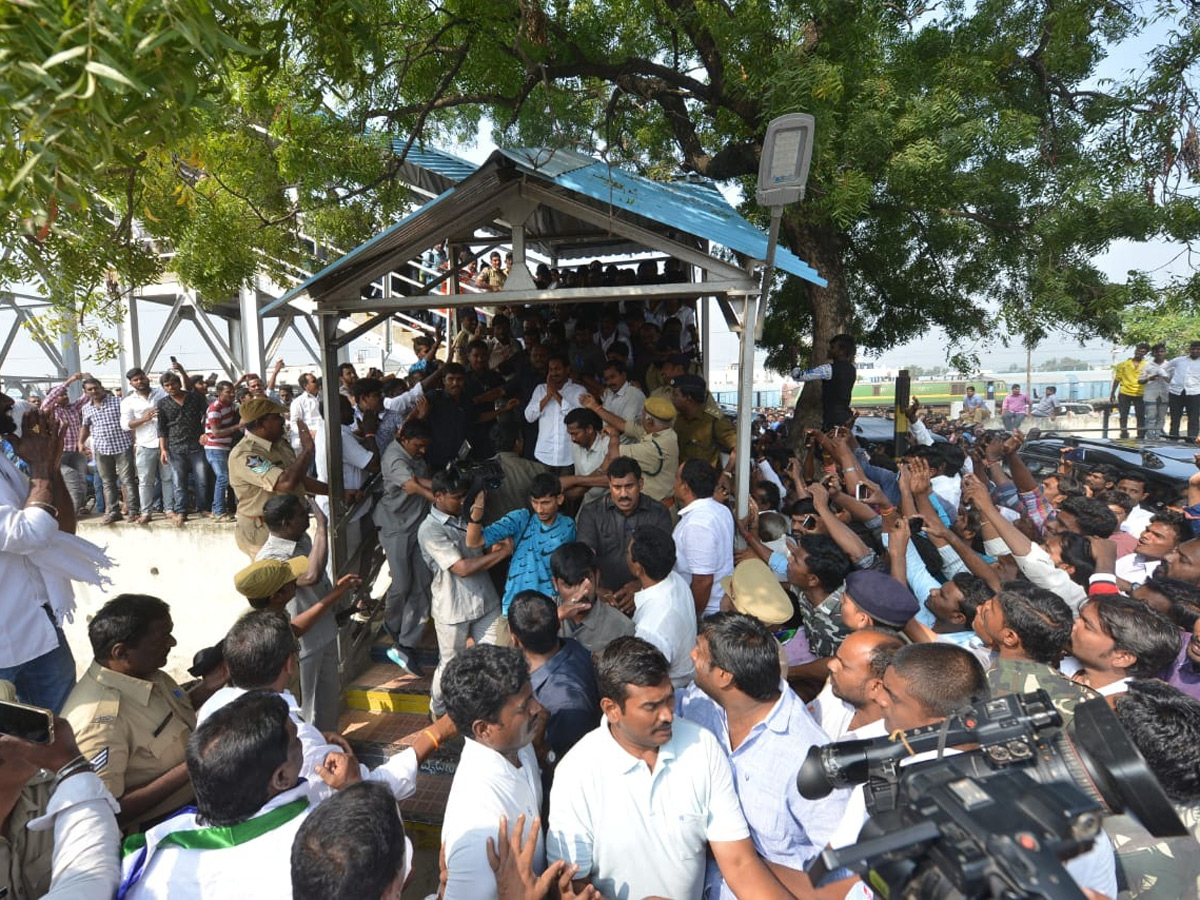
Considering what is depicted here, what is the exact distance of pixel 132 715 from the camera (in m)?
2.74

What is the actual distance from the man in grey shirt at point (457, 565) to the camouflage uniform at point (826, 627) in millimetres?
1909

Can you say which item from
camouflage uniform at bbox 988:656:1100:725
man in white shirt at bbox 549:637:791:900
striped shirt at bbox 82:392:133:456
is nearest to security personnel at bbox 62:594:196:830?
man in white shirt at bbox 549:637:791:900

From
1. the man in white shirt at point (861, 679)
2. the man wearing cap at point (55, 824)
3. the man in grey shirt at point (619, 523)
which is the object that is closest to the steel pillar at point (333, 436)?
the man in grey shirt at point (619, 523)

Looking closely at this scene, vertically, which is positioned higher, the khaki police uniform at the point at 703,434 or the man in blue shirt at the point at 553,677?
the khaki police uniform at the point at 703,434

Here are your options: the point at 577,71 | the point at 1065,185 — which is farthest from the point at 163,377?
the point at 1065,185

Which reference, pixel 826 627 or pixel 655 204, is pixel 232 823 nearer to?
pixel 826 627

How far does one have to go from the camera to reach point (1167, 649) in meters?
2.54

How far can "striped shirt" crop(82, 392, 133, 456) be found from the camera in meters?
8.62

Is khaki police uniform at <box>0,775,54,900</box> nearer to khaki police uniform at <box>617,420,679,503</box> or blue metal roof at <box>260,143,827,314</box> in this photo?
blue metal roof at <box>260,143,827,314</box>

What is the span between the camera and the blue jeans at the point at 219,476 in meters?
8.41

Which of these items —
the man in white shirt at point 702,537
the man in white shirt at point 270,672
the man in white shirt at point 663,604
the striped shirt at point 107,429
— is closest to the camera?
the man in white shirt at point 270,672

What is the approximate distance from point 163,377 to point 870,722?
905cm

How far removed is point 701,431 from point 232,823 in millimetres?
4524

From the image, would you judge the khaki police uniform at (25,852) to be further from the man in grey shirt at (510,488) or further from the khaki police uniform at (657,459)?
the khaki police uniform at (657,459)
